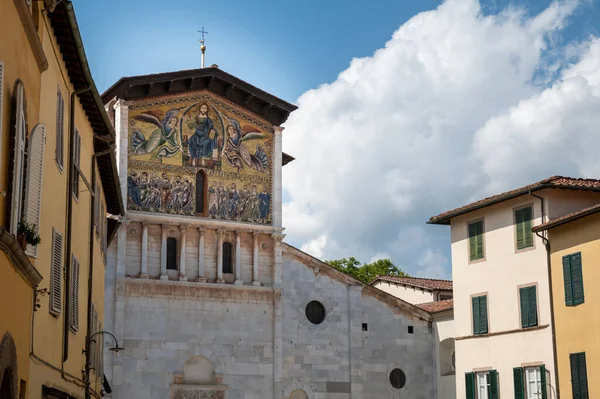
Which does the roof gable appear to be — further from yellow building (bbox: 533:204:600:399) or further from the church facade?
yellow building (bbox: 533:204:600:399)

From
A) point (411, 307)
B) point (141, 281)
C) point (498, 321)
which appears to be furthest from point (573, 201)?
point (141, 281)

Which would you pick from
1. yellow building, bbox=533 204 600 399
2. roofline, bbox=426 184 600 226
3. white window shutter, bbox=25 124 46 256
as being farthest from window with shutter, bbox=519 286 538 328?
white window shutter, bbox=25 124 46 256

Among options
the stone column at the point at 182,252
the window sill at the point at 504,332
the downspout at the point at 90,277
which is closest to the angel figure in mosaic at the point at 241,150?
the stone column at the point at 182,252

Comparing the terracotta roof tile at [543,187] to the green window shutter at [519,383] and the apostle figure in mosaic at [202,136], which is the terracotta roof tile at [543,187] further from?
the apostle figure in mosaic at [202,136]

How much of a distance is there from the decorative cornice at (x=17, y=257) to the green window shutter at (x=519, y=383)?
2014 cm

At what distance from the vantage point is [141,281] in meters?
35.5

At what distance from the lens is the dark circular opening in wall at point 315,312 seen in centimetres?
3903

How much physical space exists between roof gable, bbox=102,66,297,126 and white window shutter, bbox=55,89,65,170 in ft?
68.4

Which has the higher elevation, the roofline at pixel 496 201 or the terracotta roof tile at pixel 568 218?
the roofline at pixel 496 201

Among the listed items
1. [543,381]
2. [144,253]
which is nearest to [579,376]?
[543,381]

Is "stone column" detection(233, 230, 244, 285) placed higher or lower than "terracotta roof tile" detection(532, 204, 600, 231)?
higher

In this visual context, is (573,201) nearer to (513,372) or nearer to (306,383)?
(513,372)

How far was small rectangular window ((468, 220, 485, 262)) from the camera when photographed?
105 ft

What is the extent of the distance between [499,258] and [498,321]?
201cm
